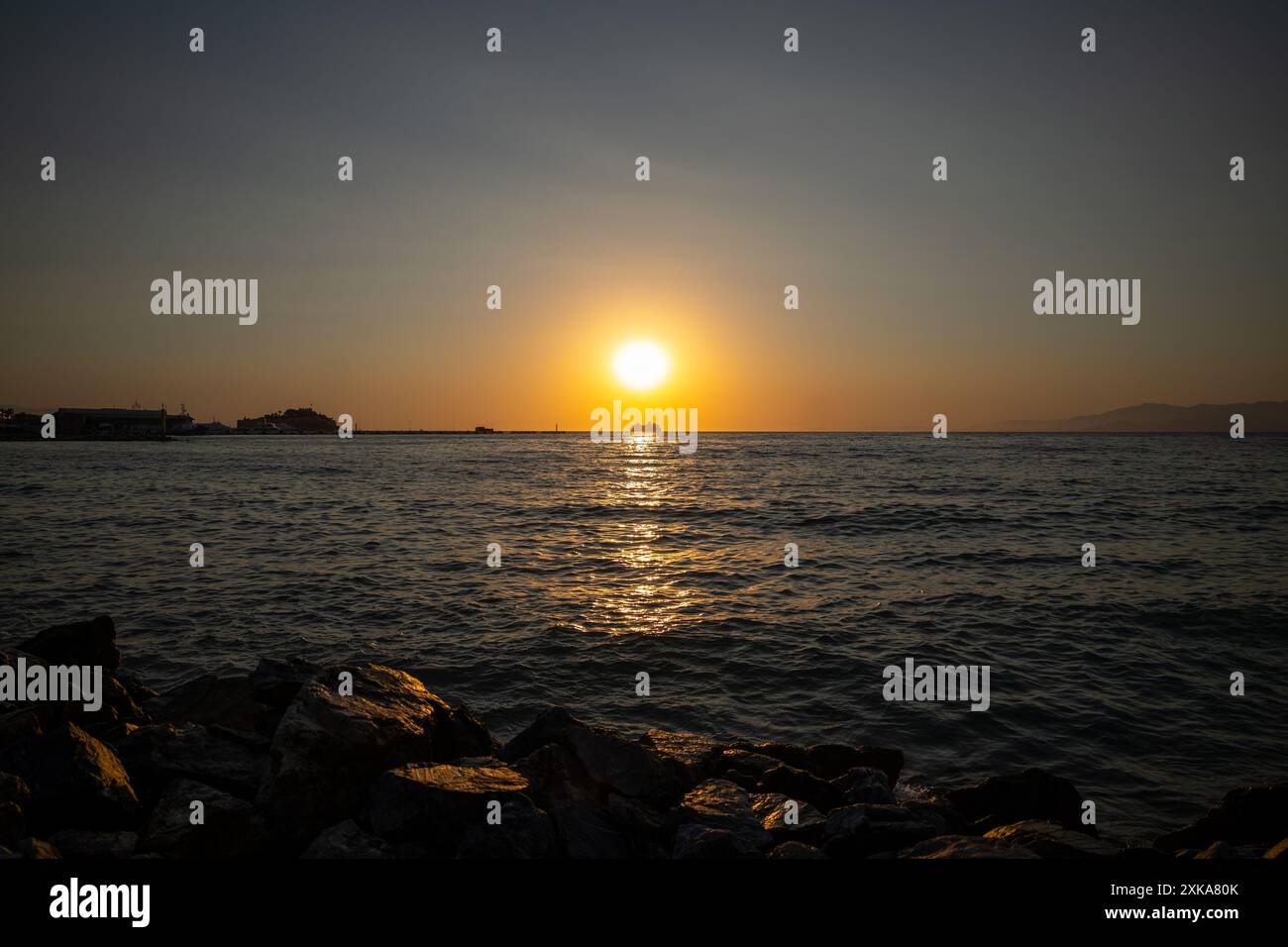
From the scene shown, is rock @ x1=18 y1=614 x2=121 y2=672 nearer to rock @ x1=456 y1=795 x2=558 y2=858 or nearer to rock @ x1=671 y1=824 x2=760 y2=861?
rock @ x1=456 y1=795 x2=558 y2=858

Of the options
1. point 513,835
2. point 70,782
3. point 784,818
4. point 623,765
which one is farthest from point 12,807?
point 784,818

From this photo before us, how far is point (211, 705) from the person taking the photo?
32.6ft

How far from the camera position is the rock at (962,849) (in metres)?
5.92

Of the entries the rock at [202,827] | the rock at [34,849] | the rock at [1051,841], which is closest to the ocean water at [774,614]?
the rock at [1051,841]

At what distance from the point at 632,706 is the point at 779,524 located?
24.8 m

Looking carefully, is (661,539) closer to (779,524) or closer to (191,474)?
(779,524)

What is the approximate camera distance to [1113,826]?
8.62 m

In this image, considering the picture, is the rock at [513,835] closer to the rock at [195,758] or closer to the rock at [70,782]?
the rock at [195,758]

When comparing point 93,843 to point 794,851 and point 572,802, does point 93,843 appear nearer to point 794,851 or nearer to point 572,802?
point 572,802

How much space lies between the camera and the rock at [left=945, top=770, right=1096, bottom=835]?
319 inches

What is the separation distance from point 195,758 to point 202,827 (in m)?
1.54

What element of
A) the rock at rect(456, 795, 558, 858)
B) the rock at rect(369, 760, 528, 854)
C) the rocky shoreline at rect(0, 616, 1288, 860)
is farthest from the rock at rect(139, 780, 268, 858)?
the rock at rect(456, 795, 558, 858)

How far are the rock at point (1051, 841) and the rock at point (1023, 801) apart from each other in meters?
0.88
